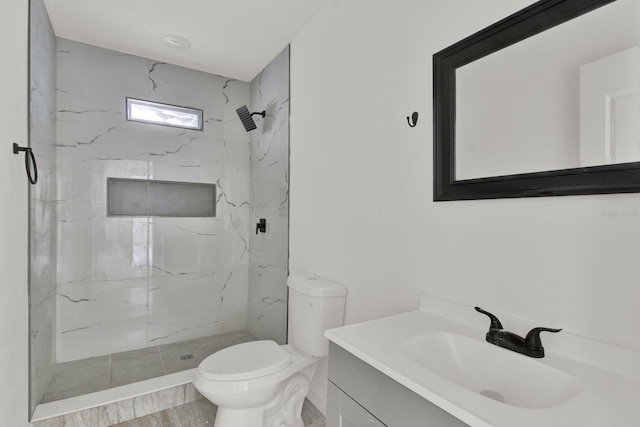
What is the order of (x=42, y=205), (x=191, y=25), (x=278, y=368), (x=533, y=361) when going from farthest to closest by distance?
1. (x=191, y=25)
2. (x=42, y=205)
3. (x=278, y=368)
4. (x=533, y=361)

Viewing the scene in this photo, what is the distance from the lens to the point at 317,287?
69.7 inches

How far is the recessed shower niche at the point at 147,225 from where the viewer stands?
7.63 ft

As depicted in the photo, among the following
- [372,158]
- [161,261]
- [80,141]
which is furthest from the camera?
[161,261]

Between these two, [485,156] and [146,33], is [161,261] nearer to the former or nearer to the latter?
[146,33]

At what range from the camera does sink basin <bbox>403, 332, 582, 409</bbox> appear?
84cm

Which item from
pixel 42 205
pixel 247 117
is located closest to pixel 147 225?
pixel 42 205

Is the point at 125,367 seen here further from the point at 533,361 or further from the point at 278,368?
the point at 533,361

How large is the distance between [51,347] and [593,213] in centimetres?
306

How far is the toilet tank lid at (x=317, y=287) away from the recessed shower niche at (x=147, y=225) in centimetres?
59

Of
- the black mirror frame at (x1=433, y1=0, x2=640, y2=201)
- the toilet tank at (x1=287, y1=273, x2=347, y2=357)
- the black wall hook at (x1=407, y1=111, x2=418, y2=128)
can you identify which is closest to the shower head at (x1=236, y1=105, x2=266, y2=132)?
the toilet tank at (x1=287, y1=273, x2=347, y2=357)

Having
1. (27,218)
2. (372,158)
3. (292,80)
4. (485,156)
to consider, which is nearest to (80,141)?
(27,218)

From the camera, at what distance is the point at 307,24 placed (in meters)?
2.20

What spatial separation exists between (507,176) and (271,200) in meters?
1.94
